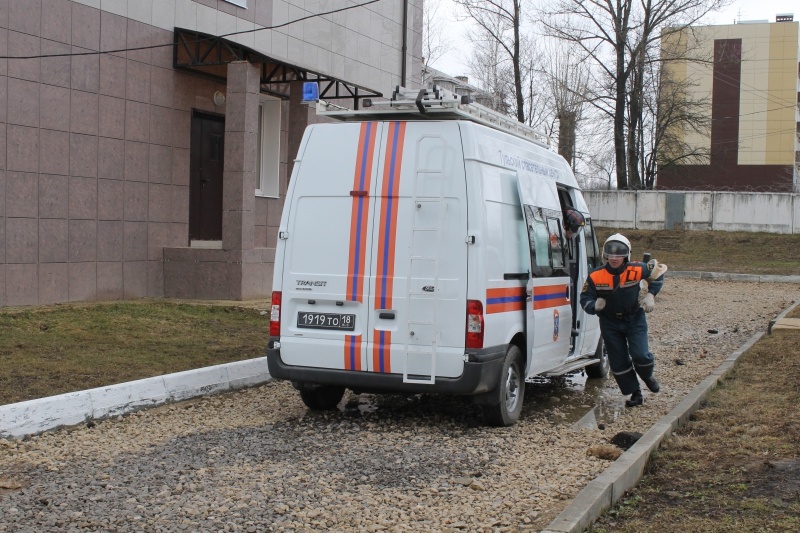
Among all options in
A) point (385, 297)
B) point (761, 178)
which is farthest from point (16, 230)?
point (761, 178)

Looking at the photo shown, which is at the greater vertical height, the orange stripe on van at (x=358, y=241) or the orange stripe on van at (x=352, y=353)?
the orange stripe on van at (x=358, y=241)

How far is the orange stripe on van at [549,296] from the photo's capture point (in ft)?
27.2

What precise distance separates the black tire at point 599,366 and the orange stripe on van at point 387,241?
3950 millimetres

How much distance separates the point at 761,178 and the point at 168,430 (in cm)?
7265

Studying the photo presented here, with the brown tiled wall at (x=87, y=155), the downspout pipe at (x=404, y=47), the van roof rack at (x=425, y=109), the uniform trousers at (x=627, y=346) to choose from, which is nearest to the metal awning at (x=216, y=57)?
the brown tiled wall at (x=87, y=155)

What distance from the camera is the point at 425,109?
25.0 feet

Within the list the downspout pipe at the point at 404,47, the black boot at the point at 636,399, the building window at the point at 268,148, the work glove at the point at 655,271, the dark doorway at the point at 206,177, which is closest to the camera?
the work glove at the point at 655,271

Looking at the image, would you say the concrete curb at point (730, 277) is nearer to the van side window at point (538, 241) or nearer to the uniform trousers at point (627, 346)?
the uniform trousers at point (627, 346)

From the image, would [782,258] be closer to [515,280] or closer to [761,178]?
[515,280]

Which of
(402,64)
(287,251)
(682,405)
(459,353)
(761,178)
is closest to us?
(459,353)

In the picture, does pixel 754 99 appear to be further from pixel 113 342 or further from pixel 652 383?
pixel 113 342

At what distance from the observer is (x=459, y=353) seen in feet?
23.9

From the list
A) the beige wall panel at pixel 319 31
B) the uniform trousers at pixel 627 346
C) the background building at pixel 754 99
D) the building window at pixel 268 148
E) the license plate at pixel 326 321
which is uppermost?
the background building at pixel 754 99

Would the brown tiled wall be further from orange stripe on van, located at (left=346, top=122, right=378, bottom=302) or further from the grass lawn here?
orange stripe on van, located at (left=346, top=122, right=378, bottom=302)
